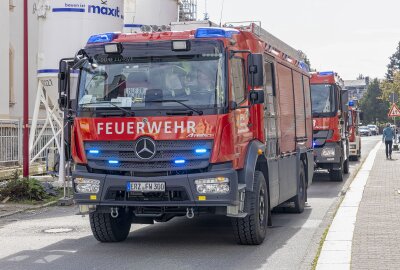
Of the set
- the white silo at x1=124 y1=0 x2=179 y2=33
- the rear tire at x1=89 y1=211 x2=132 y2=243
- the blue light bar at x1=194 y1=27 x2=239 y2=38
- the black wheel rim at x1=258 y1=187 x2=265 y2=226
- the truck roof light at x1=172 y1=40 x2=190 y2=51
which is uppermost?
the white silo at x1=124 y1=0 x2=179 y2=33

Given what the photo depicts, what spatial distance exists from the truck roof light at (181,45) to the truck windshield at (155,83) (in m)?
0.12

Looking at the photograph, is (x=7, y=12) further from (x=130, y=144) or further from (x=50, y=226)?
(x=130, y=144)

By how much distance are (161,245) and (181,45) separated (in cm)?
285

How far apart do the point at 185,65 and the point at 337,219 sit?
460cm

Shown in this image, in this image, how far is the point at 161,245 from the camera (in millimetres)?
10141

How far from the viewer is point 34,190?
16.1 metres

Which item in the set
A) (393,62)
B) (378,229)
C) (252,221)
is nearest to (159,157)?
(252,221)

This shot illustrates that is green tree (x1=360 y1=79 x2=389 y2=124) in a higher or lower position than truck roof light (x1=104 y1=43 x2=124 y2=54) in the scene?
higher

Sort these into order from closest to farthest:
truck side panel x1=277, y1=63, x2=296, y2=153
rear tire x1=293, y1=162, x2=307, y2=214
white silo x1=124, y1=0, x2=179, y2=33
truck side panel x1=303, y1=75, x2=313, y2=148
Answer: truck side panel x1=277, y1=63, x2=296, y2=153
rear tire x1=293, y1=162, x2=307, y2=214
truck side panel x1=303, y1=75, x2=313, y2=148
white silo x1=124, y1=0, x2=179, y2=33

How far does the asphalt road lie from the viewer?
28.5 feet

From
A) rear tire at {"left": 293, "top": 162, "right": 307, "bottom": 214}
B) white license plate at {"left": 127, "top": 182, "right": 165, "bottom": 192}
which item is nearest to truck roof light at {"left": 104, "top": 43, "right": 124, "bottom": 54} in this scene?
white license plate at {"left": 127, "top": 182, "right": 165, "bottom": 192}

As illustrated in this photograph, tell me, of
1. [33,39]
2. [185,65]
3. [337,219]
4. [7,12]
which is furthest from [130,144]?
[33,39]

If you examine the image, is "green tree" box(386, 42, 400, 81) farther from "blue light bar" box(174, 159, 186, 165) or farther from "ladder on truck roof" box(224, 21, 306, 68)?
"blue light bar" box(174, 159, 186, 165)

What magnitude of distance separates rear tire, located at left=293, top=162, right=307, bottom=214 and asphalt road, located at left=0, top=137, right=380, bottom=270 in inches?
6.6
